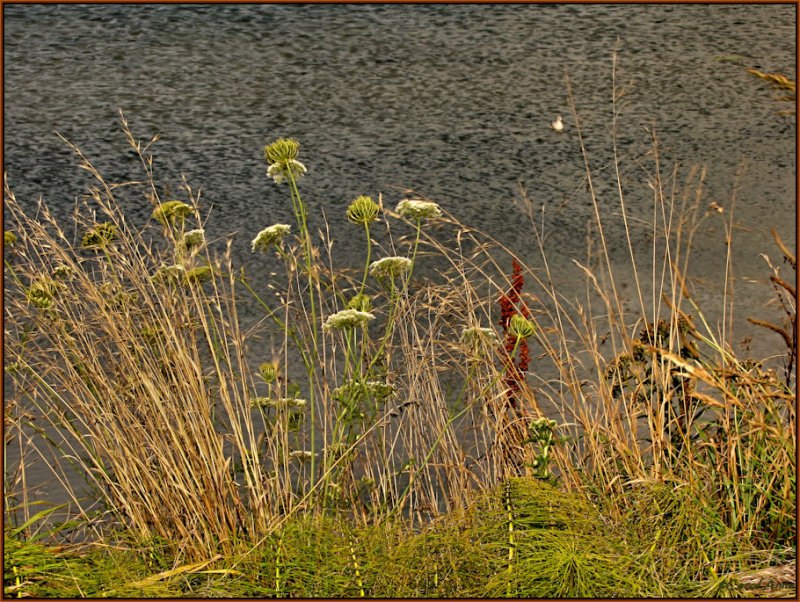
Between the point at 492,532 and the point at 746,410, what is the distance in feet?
2.77

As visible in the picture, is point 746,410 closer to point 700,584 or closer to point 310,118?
point 700,584

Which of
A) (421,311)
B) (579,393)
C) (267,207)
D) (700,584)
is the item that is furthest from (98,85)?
(700,584)

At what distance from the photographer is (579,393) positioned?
2.16 m

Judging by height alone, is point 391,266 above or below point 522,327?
above

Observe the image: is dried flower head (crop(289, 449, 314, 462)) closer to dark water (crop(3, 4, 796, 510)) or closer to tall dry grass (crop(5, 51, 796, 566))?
tall dry grass (crop(5, 51, 796, 566))

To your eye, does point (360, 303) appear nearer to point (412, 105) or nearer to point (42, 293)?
point (42, 293)

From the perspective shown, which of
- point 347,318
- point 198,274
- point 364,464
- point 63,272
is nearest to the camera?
point 347,318

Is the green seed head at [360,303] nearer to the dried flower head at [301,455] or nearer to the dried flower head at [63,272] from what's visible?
the dried flower head at [301,455]

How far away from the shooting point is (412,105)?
5.50m

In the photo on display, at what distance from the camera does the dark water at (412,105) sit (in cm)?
495

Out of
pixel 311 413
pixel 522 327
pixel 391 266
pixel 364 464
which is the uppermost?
pixel 391 266

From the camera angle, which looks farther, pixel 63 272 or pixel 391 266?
pixel 63 272

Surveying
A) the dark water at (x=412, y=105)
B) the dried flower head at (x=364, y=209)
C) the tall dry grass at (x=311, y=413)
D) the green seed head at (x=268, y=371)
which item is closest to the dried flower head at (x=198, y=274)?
the tall dry grass at (x=311, y=413)

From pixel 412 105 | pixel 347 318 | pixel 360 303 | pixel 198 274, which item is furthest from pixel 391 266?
pixel 412 105
